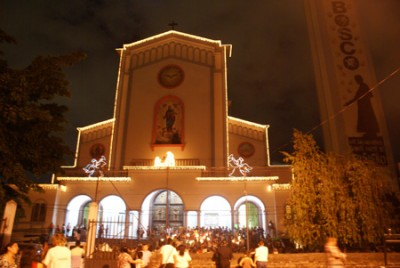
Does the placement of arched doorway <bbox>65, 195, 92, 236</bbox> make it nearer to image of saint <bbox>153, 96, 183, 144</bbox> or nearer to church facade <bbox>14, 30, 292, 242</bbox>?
church facade <bbox>14, 30, 292, 242</bbox>

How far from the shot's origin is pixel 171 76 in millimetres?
30391

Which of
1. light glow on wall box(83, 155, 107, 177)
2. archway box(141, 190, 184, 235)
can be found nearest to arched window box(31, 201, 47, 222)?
light glow on wall box(83, 155, 107, 177)

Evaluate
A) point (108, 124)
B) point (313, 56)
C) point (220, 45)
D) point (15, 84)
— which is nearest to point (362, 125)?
point (313, 56)

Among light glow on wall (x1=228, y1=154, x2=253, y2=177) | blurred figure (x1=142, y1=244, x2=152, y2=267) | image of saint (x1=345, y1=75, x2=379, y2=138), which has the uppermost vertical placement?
image of saint (x1=345, y1=75, x2=379, y2=138)

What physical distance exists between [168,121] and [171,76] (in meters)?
4.38

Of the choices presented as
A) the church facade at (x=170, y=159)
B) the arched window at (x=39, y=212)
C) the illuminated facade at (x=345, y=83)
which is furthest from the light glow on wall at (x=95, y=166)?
the illuminated facade at (x=345, y=83)

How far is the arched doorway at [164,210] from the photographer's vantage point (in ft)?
86.3

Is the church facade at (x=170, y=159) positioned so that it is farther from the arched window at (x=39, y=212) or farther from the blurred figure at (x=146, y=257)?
the blurred figure at (x=146, y=257)

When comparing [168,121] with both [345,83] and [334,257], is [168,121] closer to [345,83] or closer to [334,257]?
[345,83]

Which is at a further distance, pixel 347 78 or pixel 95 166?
pixel 95 166

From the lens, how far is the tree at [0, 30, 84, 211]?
9.08 meters

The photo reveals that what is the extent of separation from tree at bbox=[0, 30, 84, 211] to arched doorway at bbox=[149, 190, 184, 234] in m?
15.9

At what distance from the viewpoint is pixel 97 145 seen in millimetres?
30359

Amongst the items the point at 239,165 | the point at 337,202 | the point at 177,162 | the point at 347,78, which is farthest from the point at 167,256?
the point at 347,78
